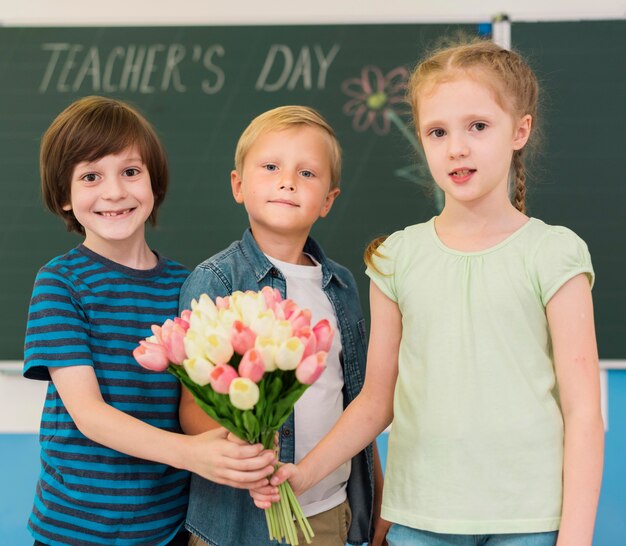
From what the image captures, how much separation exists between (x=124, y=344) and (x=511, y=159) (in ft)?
2.87

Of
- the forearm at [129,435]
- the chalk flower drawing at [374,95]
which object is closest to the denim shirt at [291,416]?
the forearm at [129,435]

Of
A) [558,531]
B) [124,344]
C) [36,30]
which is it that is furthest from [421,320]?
[36,30]

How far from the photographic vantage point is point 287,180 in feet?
5.77

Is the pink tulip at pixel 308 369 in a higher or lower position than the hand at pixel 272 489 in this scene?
higher

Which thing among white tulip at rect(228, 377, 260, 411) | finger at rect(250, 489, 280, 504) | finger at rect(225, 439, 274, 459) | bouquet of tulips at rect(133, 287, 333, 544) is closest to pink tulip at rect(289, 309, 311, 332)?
bouquet of tulips at rect(133, 287, 333, 544)

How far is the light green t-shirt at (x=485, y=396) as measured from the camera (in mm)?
1307

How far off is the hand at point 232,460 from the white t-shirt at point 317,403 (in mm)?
335

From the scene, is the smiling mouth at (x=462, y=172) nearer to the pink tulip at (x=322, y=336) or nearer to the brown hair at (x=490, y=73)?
the brown hair at (x=490, y=73)

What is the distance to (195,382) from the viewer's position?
1229 millimetres

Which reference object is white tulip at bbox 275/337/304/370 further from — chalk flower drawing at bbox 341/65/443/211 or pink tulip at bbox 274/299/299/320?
chalk flower drawing at bbox 341/65/443/211

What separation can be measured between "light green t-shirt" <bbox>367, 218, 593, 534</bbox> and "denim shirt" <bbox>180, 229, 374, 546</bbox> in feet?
1.19

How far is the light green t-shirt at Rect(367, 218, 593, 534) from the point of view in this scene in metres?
1.31

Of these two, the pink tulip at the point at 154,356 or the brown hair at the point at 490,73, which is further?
the brown hair at the point at 490,73

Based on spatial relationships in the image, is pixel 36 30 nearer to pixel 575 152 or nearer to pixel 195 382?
pixel 575 152
